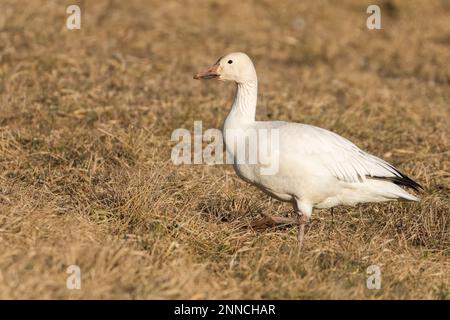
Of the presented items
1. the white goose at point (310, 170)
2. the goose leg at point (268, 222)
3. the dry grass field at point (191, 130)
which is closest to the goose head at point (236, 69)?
the white goose at point (310, 170)

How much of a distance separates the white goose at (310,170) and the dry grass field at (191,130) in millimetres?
273

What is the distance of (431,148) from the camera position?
23.9 ft

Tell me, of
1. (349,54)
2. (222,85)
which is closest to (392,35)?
(349,54)

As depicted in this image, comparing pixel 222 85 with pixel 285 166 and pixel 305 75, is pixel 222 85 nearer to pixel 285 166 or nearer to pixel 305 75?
pixel 305 75

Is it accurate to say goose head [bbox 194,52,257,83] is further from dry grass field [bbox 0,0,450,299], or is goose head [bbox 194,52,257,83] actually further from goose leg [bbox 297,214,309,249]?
goose leg [bbox 297,214,309,249]

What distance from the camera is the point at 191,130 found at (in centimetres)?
732

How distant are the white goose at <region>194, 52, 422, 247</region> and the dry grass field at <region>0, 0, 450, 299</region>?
273 millimetres

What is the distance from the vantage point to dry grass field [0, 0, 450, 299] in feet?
13.6

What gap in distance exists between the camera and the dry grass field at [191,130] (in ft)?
13.6

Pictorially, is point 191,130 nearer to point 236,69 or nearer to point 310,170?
point 236,69

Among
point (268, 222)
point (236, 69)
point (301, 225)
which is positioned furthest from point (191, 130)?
point (301, 225)

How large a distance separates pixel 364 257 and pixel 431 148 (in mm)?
2995

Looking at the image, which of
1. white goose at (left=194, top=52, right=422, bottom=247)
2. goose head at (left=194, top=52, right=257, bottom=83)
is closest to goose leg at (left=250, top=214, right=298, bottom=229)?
white goose at (left=194, top=52, right=422, bottom=247)

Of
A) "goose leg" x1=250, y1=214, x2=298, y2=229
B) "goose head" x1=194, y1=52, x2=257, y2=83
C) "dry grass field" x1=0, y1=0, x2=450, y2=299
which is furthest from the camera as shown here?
"goose head" x1=194, y1=52, x2=257, y2=83
